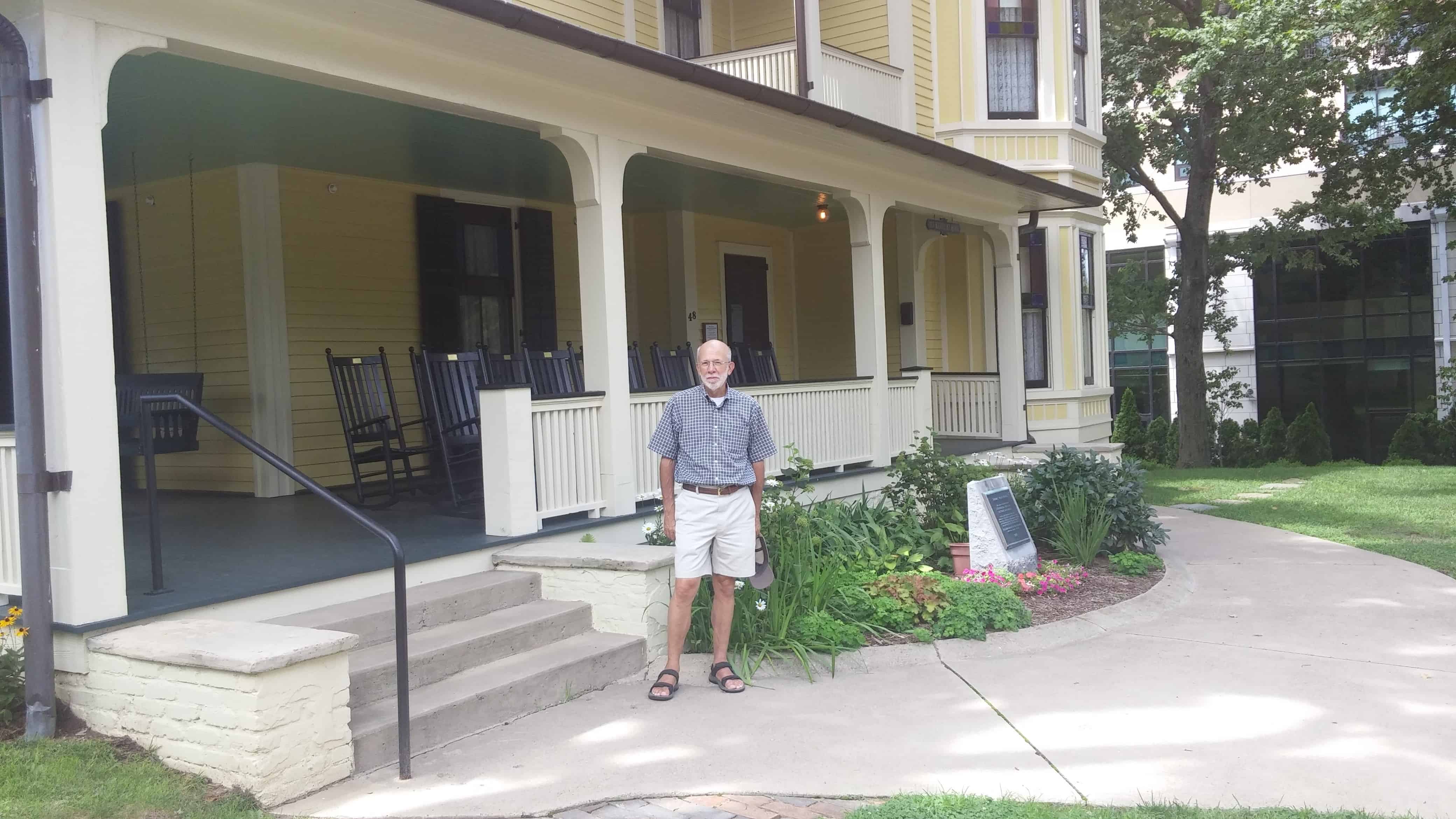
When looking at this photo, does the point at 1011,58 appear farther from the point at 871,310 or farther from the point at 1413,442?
the point at 1413,442

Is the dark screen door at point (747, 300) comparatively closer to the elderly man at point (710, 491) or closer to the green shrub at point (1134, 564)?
the green shrub at point (1134, 564)

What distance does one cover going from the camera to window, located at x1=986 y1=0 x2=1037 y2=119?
44.4 ft

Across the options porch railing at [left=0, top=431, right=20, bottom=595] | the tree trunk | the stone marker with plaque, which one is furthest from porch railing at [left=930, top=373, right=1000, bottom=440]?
porch railing at [left=0, top=431, right=20, bottom=595]

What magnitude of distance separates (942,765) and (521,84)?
4.46 m

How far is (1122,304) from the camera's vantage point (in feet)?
70.3

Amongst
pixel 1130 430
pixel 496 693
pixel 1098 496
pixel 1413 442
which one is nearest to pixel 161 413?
pixel 496 693

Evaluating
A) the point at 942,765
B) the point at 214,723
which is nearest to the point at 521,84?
the point at 214,723

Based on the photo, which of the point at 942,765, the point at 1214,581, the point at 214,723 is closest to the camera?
the point at 214,723

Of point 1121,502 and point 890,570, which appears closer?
point 890,570

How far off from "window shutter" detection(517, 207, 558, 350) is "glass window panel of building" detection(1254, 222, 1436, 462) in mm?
22549

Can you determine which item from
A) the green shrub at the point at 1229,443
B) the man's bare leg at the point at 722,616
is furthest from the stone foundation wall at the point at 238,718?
the green shrub at the point at 1229,443

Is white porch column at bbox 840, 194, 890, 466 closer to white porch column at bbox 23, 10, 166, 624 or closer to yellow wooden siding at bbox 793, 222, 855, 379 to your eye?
yellow wooden siding at bbox 793, 222, 855, 379

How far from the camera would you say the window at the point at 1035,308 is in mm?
13633

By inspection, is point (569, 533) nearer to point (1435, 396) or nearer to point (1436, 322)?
point (1435, 396)
